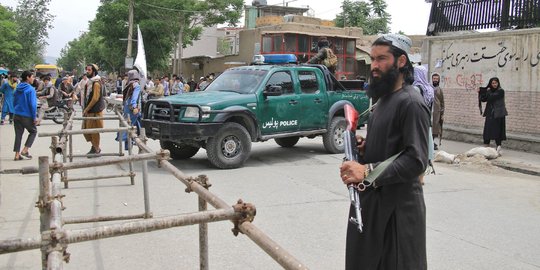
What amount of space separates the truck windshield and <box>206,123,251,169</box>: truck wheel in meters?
0.92

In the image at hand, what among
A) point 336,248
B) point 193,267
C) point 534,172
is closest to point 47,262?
point 193,267

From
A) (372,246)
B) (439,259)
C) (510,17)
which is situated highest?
(510,17)

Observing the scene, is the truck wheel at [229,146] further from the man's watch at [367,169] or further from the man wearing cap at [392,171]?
the man's watch at [367,169]

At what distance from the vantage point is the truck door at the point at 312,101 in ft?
34.9

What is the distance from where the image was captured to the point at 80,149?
11.8m

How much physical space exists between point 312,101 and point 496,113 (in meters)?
4.44

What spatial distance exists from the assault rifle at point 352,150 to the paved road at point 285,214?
6.74 feet

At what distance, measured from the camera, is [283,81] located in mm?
10430

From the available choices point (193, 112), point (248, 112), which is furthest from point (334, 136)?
point (193, 112)

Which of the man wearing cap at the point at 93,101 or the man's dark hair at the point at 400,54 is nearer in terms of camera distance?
the man's dark hair at the point at 400,54

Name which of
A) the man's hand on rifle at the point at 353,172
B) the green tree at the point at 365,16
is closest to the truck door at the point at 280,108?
the man's hand on rifle at the point at 353,172

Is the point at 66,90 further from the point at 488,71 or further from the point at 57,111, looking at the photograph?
the point at 488,71

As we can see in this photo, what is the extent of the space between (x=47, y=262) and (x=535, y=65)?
12.6 m

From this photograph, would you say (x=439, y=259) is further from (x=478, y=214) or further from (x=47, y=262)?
(x=47, y=262)
